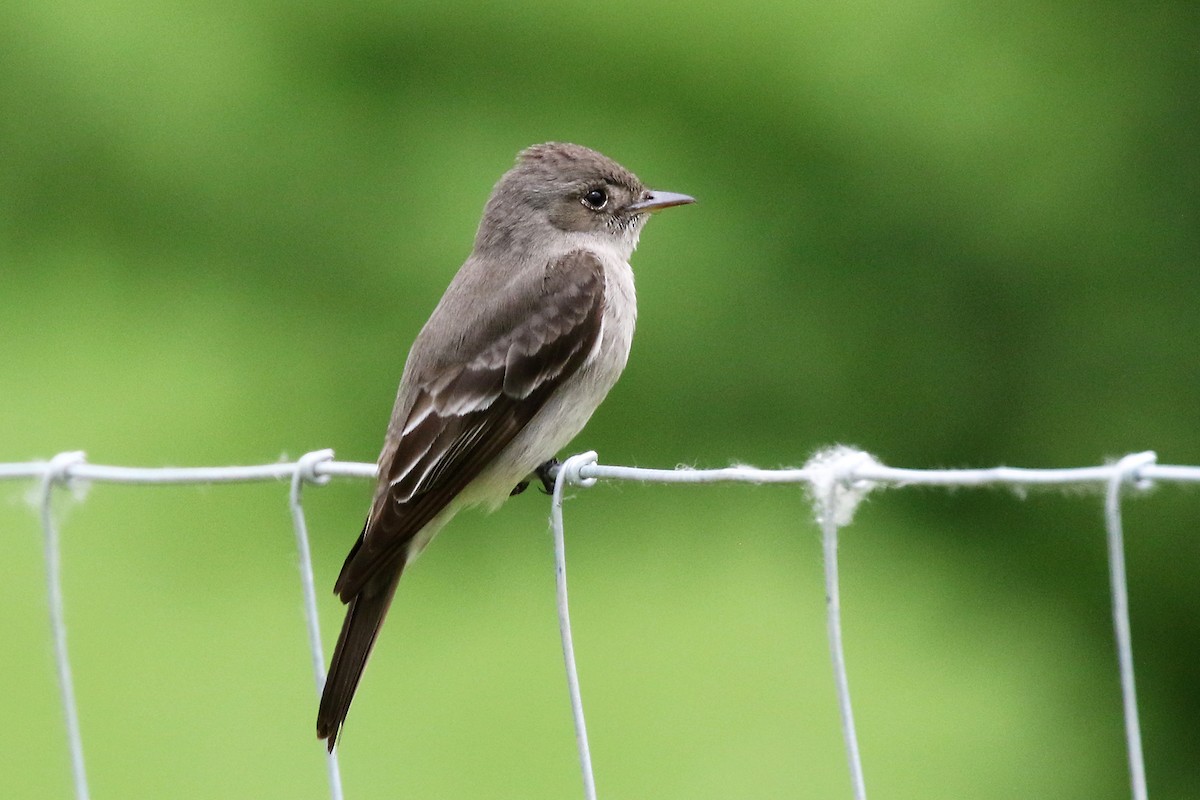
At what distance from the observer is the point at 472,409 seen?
2.22 m

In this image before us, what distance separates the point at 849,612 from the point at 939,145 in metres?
1.22

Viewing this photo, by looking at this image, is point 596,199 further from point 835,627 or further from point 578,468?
point 835,627

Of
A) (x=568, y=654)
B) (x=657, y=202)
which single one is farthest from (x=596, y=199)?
(x=568, y=654)

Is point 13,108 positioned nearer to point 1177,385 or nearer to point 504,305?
point 504,305

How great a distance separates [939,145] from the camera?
3.80 meters

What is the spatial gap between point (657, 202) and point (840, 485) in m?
1.51

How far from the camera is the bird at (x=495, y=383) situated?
2039 mm

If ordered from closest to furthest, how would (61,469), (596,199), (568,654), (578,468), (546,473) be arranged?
(568,654) → (578,468) → (61,469) → (546,473) → (596,199)

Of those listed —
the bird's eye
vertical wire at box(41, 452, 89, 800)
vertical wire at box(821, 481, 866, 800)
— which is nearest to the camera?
vertical wire at box(821, 481, 866, 800)

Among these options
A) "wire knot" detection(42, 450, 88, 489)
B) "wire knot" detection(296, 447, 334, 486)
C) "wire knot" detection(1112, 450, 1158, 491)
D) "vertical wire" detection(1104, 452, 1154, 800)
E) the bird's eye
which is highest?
the bird's eye

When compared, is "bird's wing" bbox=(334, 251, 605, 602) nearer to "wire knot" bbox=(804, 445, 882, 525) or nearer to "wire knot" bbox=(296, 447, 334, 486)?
"wire knot" bbox=(296, 447, 334, 486)

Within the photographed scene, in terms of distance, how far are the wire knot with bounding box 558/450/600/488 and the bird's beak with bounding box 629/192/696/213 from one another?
1148mm

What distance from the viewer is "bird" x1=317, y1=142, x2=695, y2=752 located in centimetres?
204

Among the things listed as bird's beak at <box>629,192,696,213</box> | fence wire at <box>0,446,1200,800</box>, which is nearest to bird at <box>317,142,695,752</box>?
bird's beak at <box>629,192,696,213</box>
